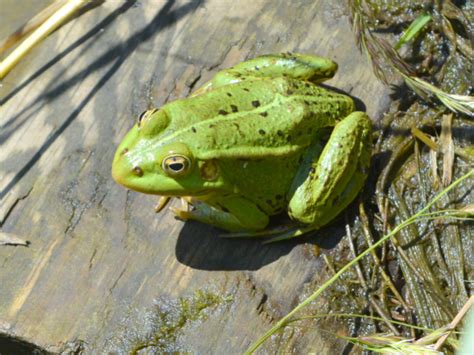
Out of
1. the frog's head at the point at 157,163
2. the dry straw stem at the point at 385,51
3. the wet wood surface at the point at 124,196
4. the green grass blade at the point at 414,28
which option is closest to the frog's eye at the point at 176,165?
the frog's head at the point at 157,163

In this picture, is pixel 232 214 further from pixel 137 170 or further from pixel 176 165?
pixel 137 170

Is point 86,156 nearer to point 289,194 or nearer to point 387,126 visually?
point 289,194

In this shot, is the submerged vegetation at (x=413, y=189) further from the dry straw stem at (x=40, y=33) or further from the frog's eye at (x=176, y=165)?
the dry straw stem at (x=40, y=33)

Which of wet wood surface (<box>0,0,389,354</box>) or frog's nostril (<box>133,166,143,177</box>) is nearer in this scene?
frog's nostril (<box>133,166,143,177</box>)

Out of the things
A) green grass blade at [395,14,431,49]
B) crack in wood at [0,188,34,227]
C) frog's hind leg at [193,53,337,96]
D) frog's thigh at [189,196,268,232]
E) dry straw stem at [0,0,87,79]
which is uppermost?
dry straw stem at [0,0,87,79]

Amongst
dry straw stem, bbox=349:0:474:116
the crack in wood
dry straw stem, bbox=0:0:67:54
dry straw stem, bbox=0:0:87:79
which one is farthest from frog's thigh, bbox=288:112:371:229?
dry straw stem, bbox=0:0:67:54

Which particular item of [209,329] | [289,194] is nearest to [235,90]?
[289,194]

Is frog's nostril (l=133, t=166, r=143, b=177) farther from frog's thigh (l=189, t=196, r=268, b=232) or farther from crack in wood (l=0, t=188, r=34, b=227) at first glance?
crack in wood (l=0, t=188, r=34, b=227)

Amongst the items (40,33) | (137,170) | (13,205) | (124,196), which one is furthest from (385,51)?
(13,205)
